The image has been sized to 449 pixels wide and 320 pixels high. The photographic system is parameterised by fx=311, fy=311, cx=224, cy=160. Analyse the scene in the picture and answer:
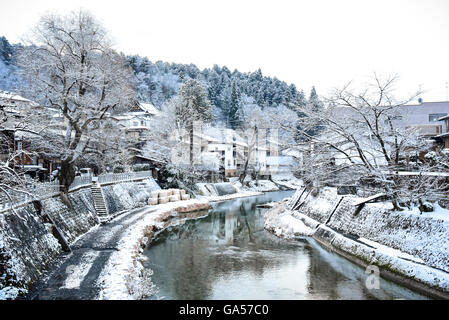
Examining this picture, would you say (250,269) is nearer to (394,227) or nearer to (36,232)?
(394,227)

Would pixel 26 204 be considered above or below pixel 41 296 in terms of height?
above

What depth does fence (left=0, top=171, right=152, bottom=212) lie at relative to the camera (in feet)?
37.3

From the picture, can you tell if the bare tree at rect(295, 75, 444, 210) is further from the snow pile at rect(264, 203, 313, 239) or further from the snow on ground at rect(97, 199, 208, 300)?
the snow on ground at rect(97, 199, 208, 300)

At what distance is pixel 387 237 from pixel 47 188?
16.5 m

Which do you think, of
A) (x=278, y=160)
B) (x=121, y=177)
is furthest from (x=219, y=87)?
(x=121, y=177)

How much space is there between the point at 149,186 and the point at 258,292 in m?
23.2

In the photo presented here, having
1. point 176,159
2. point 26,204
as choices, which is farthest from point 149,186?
point 26,204

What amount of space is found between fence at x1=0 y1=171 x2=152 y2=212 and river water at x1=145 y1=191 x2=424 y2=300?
5.69 m

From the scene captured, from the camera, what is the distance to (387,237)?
1364 centimetres

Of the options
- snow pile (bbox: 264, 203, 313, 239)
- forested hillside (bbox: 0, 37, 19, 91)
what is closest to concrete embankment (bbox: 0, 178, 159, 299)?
forested hillside (bbox: 0, 37, 19, 91)

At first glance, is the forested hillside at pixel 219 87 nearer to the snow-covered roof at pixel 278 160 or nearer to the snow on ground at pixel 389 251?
the snow-covered roof at pixel 278 160

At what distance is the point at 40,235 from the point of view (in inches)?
496

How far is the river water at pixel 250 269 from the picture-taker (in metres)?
10.7
